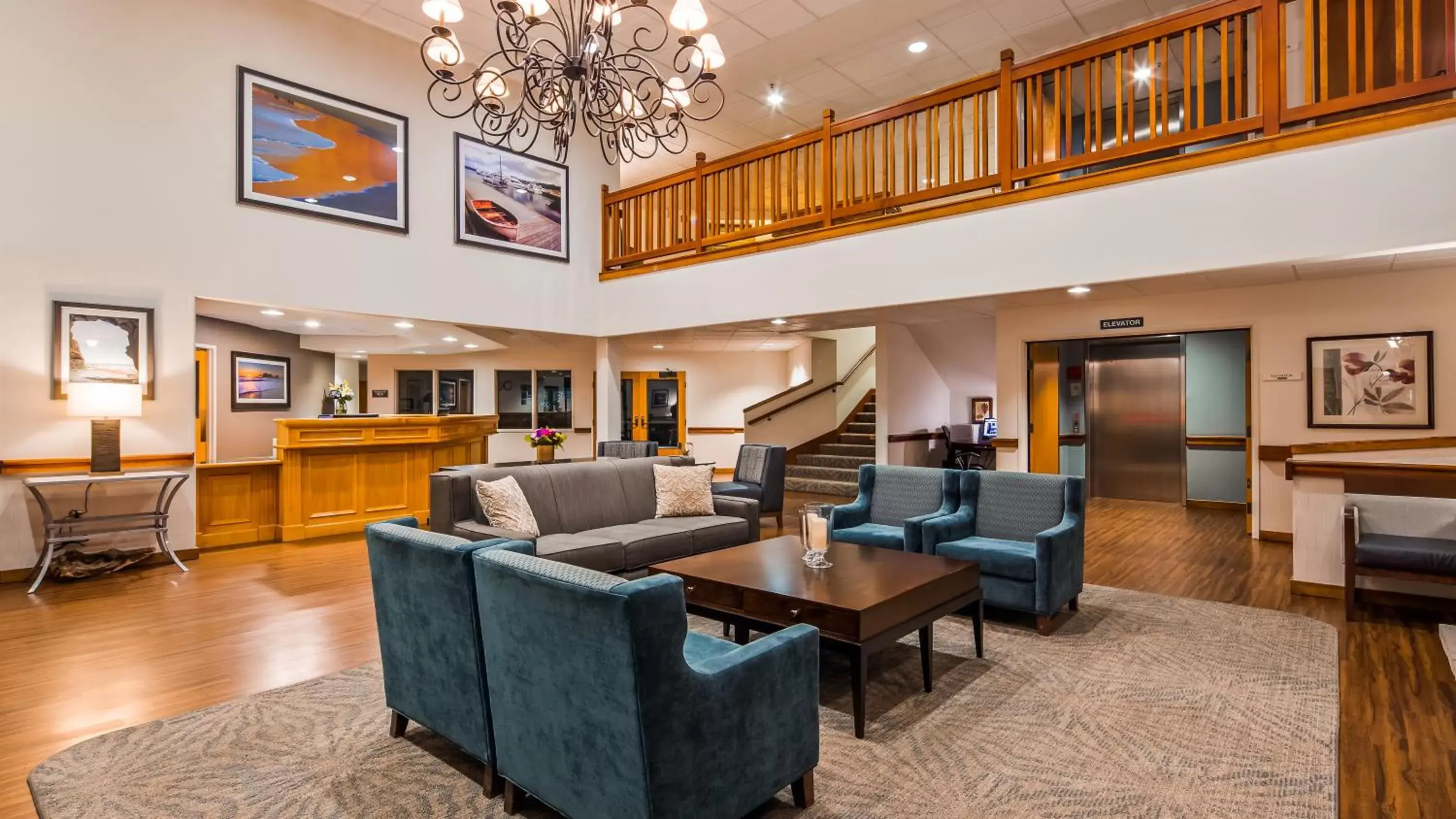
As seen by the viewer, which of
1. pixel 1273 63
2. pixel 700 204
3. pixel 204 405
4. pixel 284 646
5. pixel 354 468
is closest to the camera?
pixel 284 646

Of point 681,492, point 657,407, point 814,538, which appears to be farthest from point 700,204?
point 657,407

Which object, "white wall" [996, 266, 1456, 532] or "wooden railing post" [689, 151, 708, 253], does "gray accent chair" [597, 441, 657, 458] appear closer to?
Result: "wooden railing post" [689, 151, 708, 253]

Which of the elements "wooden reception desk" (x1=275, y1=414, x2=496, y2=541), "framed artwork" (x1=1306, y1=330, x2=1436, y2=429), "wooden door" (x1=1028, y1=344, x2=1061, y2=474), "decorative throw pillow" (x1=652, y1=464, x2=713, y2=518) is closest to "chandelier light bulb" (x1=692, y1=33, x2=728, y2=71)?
"decorative throw pillow" (x1=652, y1=464, x2=713, y2=518)

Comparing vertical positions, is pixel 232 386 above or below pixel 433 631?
above

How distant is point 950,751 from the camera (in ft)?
8.96

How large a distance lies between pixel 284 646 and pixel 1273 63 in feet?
22.7

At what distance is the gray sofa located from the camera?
15.3ft

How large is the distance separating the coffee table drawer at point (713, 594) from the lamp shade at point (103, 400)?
4.96m

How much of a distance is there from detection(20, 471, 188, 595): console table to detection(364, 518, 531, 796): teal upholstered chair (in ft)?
13.4

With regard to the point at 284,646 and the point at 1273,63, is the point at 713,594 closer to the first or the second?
the point at 284,646

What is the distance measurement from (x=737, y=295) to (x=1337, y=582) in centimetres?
531

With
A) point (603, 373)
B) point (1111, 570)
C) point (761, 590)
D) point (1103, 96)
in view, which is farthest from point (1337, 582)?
point (603, 373)

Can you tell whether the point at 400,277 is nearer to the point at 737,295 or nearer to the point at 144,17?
the point at 144,17

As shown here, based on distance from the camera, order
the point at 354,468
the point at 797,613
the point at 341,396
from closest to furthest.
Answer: the point at 797,613, the point at 354,468, the point at 341,396
